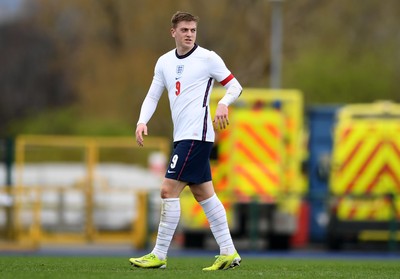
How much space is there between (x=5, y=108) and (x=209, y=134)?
49.6 m

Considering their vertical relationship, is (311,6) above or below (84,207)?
above

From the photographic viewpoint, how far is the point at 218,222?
11906 mm

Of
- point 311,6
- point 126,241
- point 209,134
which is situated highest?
point 311,6

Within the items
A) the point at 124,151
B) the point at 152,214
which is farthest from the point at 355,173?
the point at 124,151

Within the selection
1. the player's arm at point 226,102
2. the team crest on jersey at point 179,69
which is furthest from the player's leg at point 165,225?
the team crest on jersey at point 179,69

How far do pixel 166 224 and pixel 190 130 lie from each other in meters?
0.90

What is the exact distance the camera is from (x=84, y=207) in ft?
84.0

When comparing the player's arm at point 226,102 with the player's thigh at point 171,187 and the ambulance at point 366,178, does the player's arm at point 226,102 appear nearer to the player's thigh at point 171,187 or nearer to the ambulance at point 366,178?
the player's thigh at point 171,187

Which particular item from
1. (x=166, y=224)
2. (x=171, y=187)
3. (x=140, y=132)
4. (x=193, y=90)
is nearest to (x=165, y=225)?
(x=166, y=224)

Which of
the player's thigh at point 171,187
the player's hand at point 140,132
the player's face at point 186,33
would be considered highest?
the player's face at point 186,33

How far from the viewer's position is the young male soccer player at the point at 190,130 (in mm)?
11648

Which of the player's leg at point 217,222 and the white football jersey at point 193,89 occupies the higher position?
the white football jersey at point 193,89

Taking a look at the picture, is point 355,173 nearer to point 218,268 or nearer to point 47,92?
point 218,268

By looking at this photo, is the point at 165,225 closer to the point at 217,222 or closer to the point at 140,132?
the point at 217,222
